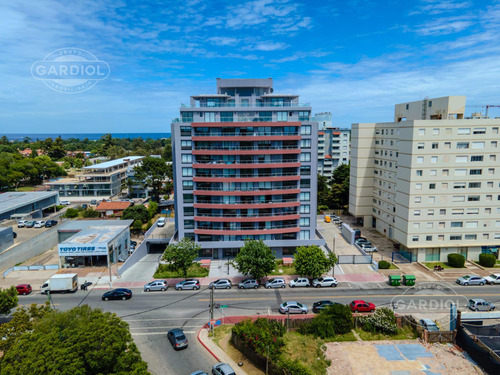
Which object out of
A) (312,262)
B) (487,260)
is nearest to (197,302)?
(312,262)

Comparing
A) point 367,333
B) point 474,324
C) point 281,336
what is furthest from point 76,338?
point 474,324

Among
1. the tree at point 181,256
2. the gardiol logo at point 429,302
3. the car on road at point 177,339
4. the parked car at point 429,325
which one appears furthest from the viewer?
the tree at point 181,256

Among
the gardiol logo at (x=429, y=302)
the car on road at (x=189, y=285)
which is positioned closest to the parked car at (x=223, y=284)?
the car on road at (x=189, y=285)

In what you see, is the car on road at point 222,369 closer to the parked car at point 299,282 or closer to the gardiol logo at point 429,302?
the parked car at point 299,282

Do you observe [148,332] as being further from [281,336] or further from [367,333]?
[367,333]

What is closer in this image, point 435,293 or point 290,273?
point 435,293

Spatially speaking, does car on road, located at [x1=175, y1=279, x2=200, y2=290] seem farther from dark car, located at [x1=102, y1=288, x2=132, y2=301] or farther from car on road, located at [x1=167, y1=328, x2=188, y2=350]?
car on road, located at [x1=167, y1=328, x2=188, y2=350]
